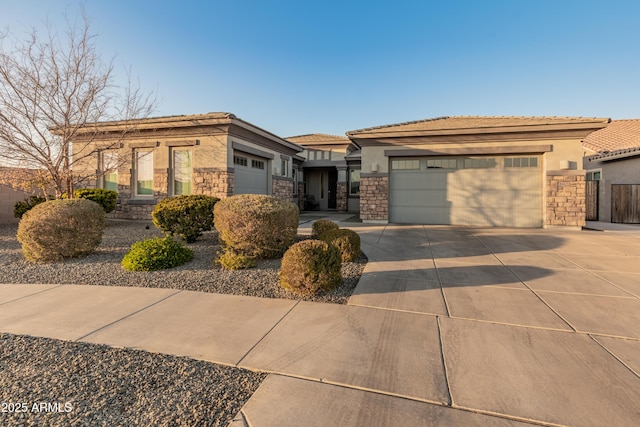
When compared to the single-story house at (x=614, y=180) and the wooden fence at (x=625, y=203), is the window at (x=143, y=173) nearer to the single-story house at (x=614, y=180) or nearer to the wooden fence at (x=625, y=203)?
the single-story house at (x=614, y=180)

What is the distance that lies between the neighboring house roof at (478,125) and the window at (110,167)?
964 cm

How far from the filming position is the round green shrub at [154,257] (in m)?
5.10

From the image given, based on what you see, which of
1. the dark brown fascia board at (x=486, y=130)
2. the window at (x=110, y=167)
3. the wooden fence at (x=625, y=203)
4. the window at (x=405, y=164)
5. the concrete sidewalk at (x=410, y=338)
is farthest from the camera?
the wooden fence at (x=625, y=203)

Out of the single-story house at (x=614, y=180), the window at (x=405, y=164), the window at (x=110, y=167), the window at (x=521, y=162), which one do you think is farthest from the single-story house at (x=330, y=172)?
the single-story house at (x=614, y=180)

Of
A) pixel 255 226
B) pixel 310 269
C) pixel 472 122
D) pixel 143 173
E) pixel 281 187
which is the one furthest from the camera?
pixel 281 187

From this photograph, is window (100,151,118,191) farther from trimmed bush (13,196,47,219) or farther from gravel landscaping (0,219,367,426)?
gravel landscaping (0,219,367,426)

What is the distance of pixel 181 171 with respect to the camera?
11461 millimetres

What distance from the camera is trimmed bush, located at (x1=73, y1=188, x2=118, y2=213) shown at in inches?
405

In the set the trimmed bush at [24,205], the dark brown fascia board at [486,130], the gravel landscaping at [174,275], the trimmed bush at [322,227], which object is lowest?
the gravel landscaping at [174,275]

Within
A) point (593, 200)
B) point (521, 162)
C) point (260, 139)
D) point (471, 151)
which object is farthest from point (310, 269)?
point (593, 200)

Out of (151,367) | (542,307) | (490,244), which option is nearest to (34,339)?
(151,367)

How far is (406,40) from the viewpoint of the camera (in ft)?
38.3

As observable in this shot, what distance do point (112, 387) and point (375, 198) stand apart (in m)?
10.8

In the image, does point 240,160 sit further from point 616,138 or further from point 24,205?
point 616,138
